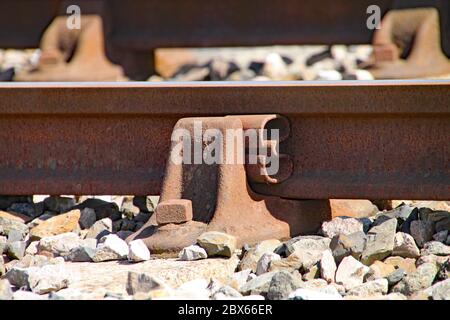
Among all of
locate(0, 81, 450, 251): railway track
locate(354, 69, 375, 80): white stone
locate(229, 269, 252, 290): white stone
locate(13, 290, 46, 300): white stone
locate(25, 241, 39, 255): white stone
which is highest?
locate(354, 69, 375, 80): white stone

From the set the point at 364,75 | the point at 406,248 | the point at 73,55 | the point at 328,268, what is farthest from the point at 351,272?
the point at 73,55

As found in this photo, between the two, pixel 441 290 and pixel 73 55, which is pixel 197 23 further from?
pixel 441 290

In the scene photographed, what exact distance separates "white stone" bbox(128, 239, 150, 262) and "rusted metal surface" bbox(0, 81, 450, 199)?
551 millimetres

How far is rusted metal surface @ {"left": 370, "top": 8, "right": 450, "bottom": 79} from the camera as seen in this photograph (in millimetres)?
6969

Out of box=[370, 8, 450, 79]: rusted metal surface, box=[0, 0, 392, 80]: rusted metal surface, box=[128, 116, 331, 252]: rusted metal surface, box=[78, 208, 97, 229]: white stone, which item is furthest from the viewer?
box=[0, 0, 392, 80]: rusted metal surface

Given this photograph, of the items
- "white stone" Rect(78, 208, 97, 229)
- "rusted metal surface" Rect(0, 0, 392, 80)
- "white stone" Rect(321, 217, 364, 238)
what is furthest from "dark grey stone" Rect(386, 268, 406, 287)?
"rusted metal surface" Rect(0, 0, 392, 80)

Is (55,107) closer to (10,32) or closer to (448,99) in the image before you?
(448,99)

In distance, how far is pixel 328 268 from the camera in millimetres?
3674

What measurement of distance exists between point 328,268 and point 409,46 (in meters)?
3.80

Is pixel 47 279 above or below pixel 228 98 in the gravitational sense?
below

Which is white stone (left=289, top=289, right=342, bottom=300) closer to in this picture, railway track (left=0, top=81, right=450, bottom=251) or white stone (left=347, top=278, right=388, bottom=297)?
white stone (left=347, top=278, right=388, bottom=297)

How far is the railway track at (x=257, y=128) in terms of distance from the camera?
4.26 m

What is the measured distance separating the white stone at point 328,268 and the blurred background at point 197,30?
11.5 ft

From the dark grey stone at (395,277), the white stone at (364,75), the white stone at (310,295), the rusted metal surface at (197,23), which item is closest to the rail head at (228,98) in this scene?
the dark grey stone at (395,277)
